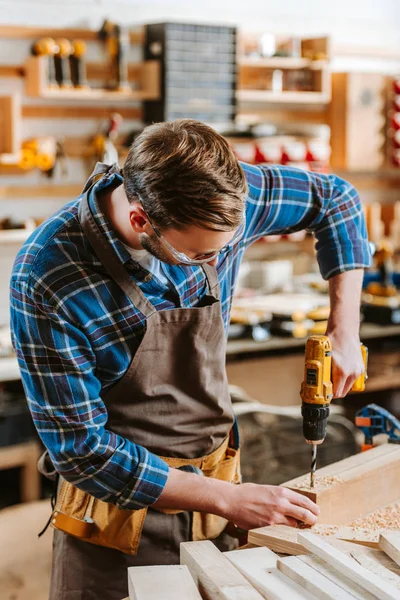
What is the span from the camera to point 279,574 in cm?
136

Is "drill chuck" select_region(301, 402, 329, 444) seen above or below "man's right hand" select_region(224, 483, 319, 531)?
above

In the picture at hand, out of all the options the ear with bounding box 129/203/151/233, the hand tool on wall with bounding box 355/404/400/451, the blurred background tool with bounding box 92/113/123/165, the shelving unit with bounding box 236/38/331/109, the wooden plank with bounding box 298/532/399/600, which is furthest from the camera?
the shelving unit with bounding box 236/38/331/109

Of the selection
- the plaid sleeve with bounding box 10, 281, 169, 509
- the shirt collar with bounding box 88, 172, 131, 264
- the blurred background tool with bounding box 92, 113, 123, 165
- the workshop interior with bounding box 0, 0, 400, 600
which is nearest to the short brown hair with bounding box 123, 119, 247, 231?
the shirt collar with bounding box 88, 172, 131, 264

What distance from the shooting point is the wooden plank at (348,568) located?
1244 mm

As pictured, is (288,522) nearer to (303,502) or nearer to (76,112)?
(303,502)

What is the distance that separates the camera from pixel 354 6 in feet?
16.6

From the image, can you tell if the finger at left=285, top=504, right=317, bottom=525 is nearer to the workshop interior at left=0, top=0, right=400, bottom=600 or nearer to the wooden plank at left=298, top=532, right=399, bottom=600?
the wooden plank at left=298, top=532, right=399, bottom=600

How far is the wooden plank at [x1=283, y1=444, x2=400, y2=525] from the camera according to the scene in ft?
5.52

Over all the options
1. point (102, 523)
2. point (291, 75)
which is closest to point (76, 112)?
point (291, 75)

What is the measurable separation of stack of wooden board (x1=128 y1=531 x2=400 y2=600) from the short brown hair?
0.57 metres

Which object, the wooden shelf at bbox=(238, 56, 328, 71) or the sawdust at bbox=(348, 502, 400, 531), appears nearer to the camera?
the sawdust at bbox=(348, 502, 400, 531)

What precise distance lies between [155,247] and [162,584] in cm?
59

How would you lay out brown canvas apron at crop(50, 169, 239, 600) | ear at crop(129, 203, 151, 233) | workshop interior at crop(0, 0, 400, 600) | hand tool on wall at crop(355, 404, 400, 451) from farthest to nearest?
workshop interior at crop(0, 0, 400, 600) → hand tool on wall at crop(355, 404, 400, 451) → brown canvas apron at crop(50, 169, 239, 600) → ear at crop(129, 203, 151, 233)

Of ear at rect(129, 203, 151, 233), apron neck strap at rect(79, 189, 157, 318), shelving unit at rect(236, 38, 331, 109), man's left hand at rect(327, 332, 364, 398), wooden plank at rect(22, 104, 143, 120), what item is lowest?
man's left hand at rect(327, 332, 364, 398)
